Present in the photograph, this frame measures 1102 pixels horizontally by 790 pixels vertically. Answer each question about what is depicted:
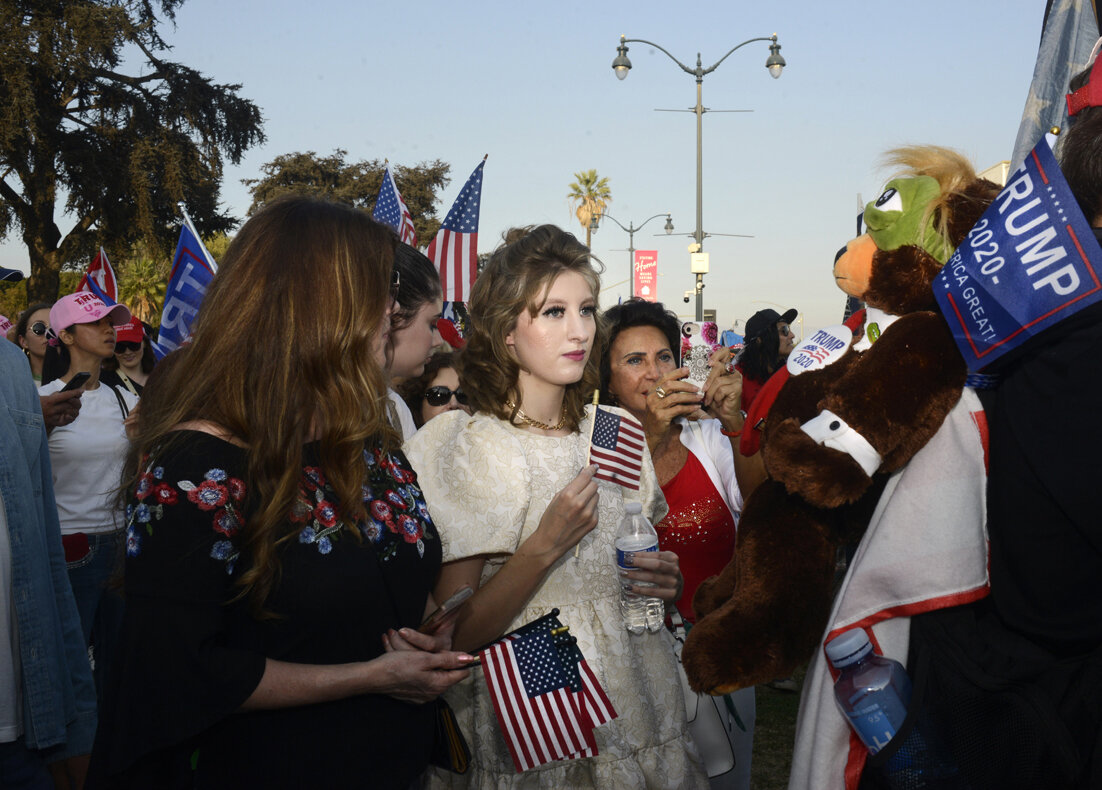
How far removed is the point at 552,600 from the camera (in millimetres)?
2484

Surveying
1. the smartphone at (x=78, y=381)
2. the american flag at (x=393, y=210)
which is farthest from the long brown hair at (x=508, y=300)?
the american flag at (x=393, y=210)

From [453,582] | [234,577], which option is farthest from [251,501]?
[453,582]

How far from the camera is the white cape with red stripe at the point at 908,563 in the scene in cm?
166

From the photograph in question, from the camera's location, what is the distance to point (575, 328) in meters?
2.59

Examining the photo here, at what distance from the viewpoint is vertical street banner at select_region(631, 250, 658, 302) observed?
960 inches

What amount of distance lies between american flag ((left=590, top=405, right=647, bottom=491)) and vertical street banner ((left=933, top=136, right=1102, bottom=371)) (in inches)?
45.9

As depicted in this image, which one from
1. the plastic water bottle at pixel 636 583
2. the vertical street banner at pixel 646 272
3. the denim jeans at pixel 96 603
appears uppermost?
the vertical street banner at pixel 646 272

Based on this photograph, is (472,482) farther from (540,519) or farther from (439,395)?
(439,395)

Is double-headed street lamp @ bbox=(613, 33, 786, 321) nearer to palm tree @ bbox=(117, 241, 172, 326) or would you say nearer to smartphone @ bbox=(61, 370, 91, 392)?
smartphone @ bbox=(61, 370, 91, 392)

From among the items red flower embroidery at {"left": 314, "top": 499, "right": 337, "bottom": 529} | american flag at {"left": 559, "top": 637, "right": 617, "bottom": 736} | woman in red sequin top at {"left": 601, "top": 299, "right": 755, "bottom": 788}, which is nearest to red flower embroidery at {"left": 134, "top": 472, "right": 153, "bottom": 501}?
red flower embroidery at {"left": 314, "top": 499, "right": 337, "bottom": 529}

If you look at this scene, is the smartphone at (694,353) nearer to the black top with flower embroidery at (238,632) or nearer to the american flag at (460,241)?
the black top with flower embroidery at (238,632)

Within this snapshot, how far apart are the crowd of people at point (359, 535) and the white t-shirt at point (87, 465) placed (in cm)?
228

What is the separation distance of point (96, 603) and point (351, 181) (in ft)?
109

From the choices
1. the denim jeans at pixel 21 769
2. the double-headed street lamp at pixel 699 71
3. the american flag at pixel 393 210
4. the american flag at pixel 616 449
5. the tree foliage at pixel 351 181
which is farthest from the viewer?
the tree foliage at pixel 351 181
